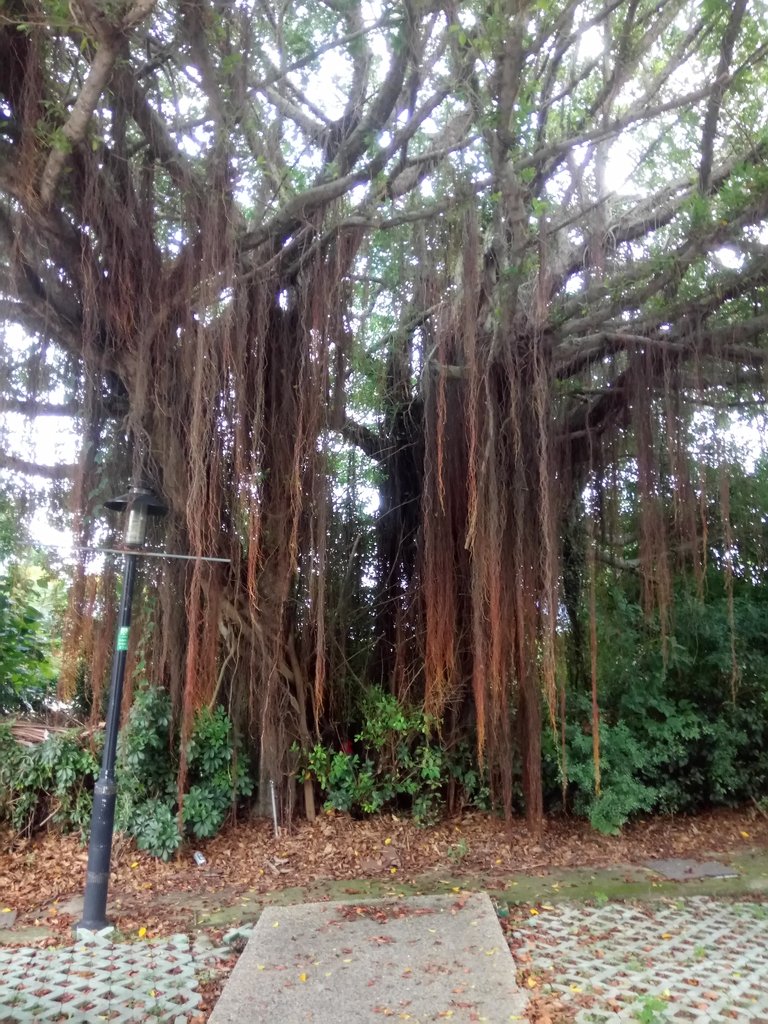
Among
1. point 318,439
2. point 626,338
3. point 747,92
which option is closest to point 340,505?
point 318,439

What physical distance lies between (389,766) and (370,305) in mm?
3710

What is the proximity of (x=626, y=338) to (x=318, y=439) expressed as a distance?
2.28 meters

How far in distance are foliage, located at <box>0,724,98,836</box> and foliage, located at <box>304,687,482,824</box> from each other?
1.62 m

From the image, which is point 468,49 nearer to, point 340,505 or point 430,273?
point 430,273

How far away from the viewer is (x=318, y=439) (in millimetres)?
4969

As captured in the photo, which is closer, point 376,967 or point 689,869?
point 376,967

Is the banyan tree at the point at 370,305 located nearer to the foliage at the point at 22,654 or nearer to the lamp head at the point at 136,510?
the lamp head at the point at 136,510

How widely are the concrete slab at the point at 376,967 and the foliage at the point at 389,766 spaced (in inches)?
62.8

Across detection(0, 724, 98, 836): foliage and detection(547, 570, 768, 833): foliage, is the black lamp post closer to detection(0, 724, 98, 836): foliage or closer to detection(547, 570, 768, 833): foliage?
detection(0, 724, 98, 836): foliage

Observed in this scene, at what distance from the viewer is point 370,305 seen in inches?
253

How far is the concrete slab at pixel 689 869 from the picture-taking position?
505 centimetres

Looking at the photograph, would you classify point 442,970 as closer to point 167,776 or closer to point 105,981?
point 105,981

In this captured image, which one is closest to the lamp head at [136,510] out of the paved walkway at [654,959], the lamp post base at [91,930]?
the lamp post base at [91,930]

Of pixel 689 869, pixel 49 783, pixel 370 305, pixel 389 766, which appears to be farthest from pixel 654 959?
pixel 370 305
